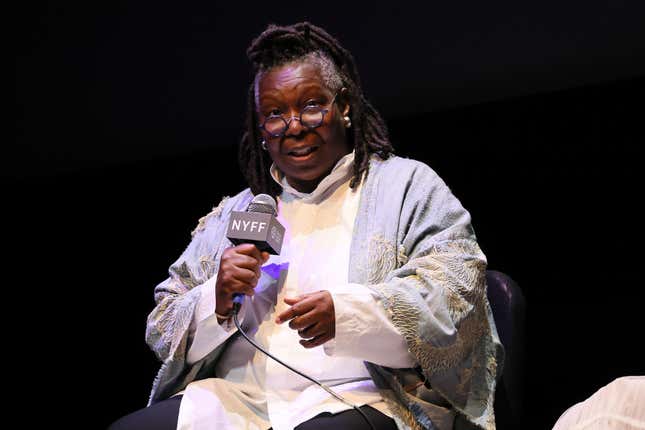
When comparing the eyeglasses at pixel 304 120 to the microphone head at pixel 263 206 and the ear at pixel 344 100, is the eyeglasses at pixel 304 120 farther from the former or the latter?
the microphone head at pixel 263 206

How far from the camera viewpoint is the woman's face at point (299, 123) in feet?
6.52

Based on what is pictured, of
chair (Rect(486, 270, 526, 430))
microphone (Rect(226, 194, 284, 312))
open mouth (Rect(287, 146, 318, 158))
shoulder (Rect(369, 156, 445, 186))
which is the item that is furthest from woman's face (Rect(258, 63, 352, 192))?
chair (Rect(486, 270, 526, 430))

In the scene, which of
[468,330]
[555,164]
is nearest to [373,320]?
[468,330]

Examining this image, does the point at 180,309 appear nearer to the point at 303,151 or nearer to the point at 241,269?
the point at 241,269

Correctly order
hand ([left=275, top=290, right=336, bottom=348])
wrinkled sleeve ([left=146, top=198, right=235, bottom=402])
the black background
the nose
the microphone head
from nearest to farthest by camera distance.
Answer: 1. hand ([left=275, top=290, right=336, bottom=348])
2. the microphone head
3. wrinkled sleeve ([left=146, top=198, right=235, bottom=402])
4. the nose
5. the black background

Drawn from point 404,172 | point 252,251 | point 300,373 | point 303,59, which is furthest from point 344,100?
point 300,373

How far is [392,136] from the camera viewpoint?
2568 mm

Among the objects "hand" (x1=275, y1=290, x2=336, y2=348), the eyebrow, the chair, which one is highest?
the eyebrow

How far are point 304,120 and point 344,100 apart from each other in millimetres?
174

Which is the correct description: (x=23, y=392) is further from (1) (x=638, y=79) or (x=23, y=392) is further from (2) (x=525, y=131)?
(1) (x=638, y=79)

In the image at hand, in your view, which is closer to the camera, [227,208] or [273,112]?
[273,112]

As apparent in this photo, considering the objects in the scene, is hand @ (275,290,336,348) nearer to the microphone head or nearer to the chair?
the microphone head

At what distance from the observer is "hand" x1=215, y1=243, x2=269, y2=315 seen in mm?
1595

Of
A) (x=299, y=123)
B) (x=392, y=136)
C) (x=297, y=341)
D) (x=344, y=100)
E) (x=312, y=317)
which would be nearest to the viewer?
(x=312, y=317)
